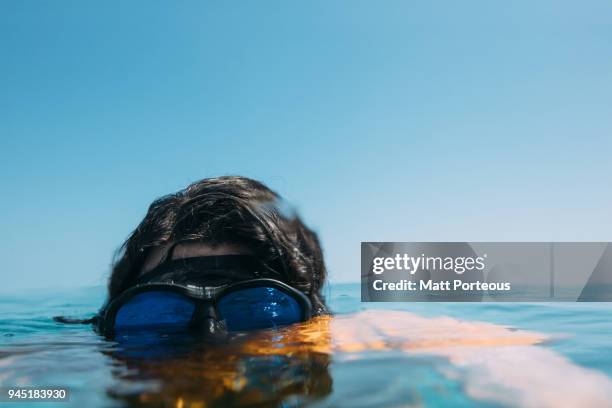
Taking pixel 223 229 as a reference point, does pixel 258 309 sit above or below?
below

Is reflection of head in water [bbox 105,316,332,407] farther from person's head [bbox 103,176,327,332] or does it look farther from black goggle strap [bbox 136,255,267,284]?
person's head [bbox 103,176,327,332]

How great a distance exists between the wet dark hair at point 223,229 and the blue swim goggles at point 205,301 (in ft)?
0.56

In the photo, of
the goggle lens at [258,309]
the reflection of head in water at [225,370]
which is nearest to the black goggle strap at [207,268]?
the goggle lens at [258,309]

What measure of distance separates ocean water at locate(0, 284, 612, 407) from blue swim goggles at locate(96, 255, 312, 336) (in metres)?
0.20

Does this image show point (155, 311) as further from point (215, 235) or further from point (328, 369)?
point (328, 369)

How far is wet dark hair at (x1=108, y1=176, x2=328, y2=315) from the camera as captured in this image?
3.34 metres

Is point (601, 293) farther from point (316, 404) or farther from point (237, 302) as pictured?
point (316, 404)

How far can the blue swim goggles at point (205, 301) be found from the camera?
2.90m

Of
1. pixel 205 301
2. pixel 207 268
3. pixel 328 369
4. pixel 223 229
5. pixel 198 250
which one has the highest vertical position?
pixel 223 229

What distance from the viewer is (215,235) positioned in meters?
3.33

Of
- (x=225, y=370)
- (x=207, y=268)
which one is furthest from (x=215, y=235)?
(x=225, y=370)

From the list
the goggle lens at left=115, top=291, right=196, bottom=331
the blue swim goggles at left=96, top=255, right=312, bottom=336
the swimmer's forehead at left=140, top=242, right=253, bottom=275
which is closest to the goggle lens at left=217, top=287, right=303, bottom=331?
the blue swim goggles at left=96, top=255, right=312, bottom=336

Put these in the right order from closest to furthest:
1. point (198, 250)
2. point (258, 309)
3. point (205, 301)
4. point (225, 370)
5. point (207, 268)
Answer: point (225, 370)
point (205, 301)
point (258, 309)
point (207, 268)
point (198, 250)

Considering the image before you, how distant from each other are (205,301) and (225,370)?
1025 mm
